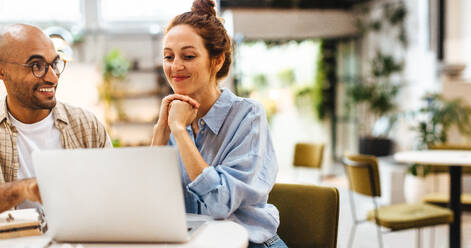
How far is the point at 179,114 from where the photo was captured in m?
1.41

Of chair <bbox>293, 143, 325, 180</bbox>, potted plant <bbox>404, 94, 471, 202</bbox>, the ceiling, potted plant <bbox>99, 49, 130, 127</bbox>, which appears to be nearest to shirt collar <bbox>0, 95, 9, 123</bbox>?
chair <bbox>293, 143, 325, 180</bbox>

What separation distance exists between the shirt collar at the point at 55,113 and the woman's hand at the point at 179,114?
18.5 inches

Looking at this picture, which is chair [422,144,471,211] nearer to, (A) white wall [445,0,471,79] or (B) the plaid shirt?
(A) white wall [445,0,471,79]

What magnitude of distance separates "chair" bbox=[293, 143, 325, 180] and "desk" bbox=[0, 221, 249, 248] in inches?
124

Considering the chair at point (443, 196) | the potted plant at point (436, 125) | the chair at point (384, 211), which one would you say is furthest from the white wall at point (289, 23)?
the chair at point (384, 211)

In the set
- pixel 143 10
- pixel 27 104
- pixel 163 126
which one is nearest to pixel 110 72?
pixel 143 10

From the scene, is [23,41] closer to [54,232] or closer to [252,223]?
[54,232]

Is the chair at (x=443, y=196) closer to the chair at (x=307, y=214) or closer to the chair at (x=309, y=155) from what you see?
the chair at (x=309, y=155)

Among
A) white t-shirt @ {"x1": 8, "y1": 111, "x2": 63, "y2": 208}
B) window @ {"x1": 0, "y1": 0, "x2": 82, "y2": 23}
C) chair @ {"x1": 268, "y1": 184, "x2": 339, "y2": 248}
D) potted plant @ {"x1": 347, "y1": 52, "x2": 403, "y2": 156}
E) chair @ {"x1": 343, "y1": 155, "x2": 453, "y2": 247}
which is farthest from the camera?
window @ {"x1": 0, "y1": 0, "x2": 82, "y2": 23}

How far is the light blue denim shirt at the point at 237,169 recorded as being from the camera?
1.30 meters

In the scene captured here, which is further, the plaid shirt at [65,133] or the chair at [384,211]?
the chair at [384,211]

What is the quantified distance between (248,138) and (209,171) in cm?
19

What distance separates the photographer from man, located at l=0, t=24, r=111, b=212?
1.46m

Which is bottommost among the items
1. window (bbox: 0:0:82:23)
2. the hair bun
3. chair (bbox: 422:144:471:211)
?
chair (bbox: 422:144:471:211)
